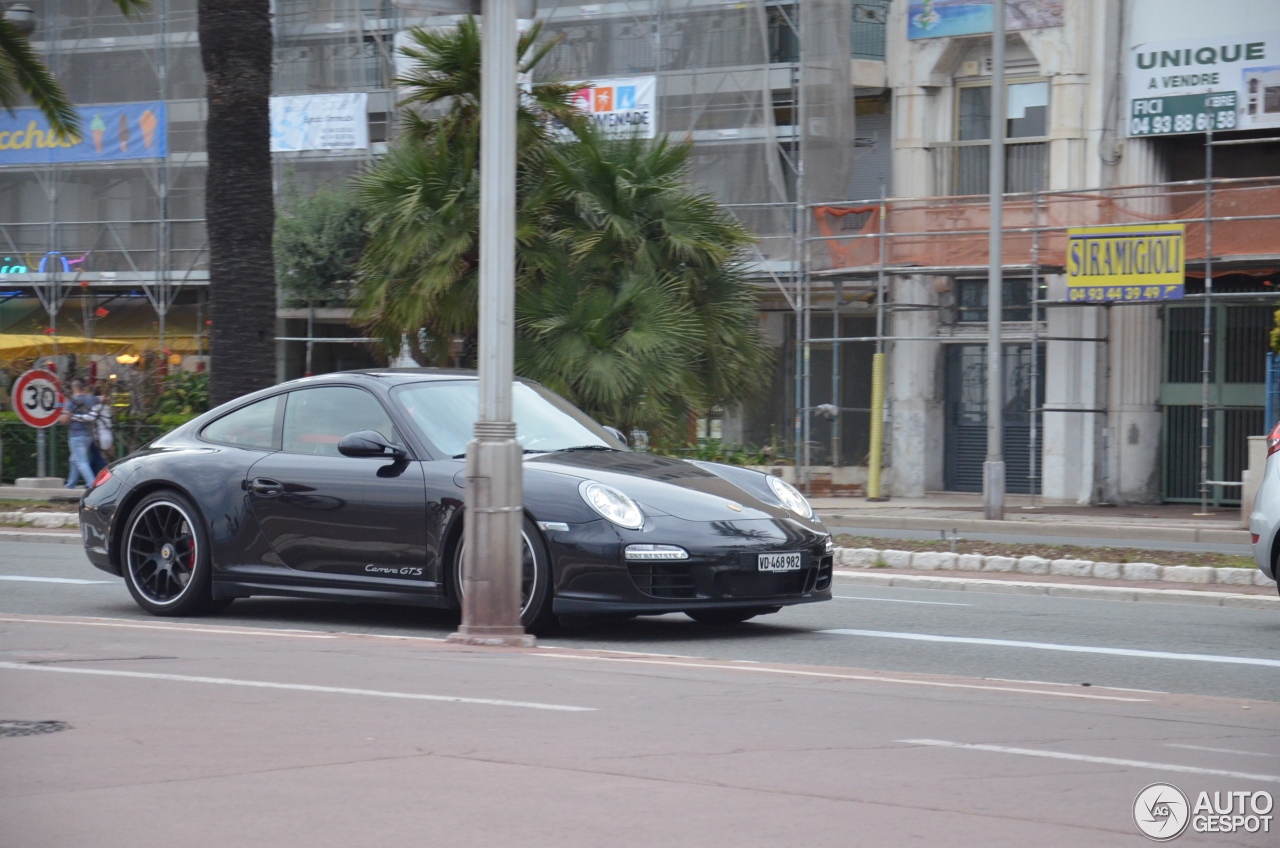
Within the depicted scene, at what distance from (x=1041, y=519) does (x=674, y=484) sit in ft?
43.5

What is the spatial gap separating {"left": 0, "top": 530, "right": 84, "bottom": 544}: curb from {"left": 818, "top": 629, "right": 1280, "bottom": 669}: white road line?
9.18 meters

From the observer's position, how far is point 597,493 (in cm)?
856

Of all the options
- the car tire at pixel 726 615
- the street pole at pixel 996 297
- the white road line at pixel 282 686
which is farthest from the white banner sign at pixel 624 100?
the white road line at pixel 282 686

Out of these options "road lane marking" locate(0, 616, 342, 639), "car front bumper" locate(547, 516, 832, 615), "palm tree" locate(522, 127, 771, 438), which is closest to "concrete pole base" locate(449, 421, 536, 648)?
"car front bumper" locate(547, 516, 832, 615)

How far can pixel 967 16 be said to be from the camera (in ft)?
84.1

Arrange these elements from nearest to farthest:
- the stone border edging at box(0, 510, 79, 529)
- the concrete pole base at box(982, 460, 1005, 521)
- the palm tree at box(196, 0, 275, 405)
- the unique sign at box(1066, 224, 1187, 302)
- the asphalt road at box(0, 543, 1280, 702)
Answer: the asphalt road at box(0, 543, 1280, 702) < the palm tree at box(196, 0, 275, 405) < the stone border edging at box(0, 510, 79, 529) < the concrete pole base at box(982, 460, 1005, 521) < the unique sign at box(1066, 224, 1187, 302)

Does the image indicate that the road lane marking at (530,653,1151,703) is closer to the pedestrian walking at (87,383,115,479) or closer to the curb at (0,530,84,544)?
the curb at (0,530,84,544)

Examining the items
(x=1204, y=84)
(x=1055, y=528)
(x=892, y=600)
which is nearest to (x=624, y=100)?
(x=1204, y=84)

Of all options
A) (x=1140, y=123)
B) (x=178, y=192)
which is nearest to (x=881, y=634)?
(x=1140, y=123)

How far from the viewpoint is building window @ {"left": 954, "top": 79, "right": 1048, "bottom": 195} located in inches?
1014

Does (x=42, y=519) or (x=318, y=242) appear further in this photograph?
(x=318, y=242)

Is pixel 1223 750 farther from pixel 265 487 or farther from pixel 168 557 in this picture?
pixel 168 557

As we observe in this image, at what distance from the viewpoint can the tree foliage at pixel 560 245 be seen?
17.6 m

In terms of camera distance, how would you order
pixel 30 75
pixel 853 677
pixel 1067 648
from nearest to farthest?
pixel 853 677
pixel 1067 648
pixel 30 75
